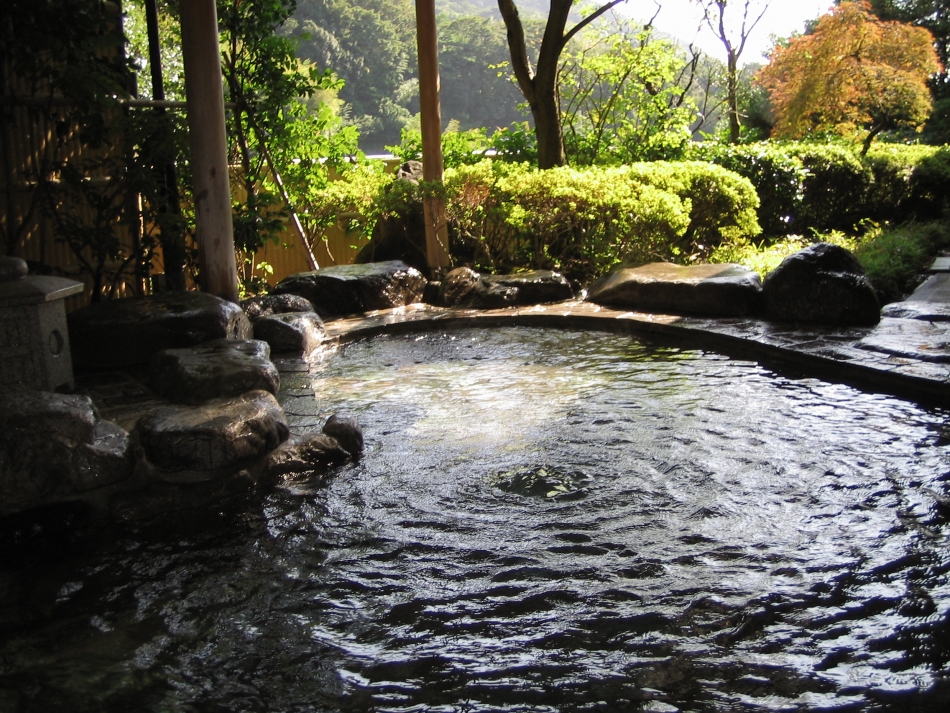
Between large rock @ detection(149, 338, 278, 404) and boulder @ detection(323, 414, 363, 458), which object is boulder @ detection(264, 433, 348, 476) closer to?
boulder @ detection(323, 414, 363, 458)

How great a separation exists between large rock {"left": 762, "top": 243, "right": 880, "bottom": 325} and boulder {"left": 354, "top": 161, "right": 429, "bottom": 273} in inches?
173

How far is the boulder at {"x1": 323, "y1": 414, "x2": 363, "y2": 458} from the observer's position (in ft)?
16.3

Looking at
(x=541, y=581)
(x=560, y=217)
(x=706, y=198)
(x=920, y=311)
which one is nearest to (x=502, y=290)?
(x=560, y=217)

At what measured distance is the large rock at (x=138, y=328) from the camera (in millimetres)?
6211

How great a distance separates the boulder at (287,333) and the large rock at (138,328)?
920mm

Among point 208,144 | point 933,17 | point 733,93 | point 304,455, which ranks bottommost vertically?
point 304,455

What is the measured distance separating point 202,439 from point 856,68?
632 inches

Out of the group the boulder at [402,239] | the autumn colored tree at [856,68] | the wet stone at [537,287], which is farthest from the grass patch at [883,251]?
the autumn colored tree at [856,68]

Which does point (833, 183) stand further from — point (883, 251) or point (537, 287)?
point (537, 287)

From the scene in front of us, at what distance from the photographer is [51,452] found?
404 cm

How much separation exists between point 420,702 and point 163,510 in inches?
79.1

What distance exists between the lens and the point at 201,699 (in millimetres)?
2746

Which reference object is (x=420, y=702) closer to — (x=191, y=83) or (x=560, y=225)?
(x=191, y=83)

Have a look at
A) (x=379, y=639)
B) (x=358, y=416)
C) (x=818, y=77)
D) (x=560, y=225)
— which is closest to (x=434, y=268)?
(x=560, y=225)
